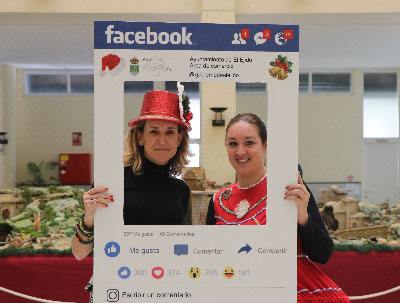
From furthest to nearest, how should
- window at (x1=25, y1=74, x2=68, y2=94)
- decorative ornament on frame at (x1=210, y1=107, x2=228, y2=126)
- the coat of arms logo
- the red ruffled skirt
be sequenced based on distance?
window at (x1=25, y1=74, x2=68, y2=94), decorative ornament on frame at (x1=210, y1=107, x2=228, y2=126), the red ruffled skirt, the coat of arms logo

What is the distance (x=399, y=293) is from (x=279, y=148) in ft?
11.4

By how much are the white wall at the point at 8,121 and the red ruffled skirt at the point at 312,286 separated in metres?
12.2

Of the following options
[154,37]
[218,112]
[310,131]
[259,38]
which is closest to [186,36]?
[154,37]

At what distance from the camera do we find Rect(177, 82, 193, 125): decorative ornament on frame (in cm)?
166

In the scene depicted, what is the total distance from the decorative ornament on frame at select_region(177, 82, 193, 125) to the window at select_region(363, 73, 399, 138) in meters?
13.3

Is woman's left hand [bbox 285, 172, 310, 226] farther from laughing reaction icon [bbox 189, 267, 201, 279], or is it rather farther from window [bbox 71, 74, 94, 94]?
window [bbox 71, 74, 94, 94]

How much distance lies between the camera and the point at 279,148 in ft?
5.15

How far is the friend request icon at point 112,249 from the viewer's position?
1.57 m

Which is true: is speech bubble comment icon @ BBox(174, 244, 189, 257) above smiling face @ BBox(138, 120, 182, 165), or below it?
below

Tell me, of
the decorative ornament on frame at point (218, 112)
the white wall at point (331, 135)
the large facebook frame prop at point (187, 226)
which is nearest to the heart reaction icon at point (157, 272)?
the large facebook frame prop at point (187, 226)

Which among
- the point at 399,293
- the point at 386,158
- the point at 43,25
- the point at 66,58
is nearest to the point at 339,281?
the point at 399,293

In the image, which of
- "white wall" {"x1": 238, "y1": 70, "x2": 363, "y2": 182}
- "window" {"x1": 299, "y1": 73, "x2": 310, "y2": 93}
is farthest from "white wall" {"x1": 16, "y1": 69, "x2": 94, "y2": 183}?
"white wall" {"x1": 238, "y1": 70, "x2": 363, "y2": 182}

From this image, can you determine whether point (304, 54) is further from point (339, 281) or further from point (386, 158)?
point (339, 281)

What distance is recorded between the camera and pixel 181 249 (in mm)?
1575
